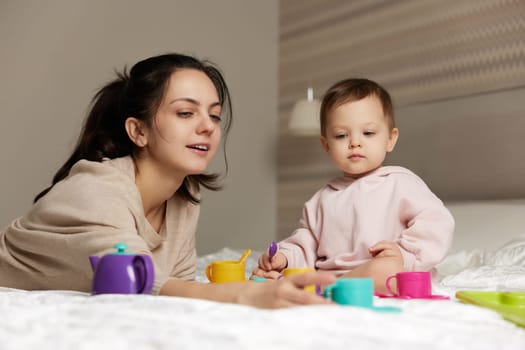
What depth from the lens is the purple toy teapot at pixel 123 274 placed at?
1310mm

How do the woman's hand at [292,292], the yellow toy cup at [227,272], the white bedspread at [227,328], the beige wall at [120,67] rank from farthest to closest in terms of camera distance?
the beige wall at [120,67]
the yellow toy cup at [227,272]
the woman's hand at [292,292]
the white bedspread at [227,328]

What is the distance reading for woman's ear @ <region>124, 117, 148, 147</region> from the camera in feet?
6.55

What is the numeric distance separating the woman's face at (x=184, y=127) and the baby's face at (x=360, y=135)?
0.41 metres

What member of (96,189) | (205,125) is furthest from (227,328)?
(205,125)

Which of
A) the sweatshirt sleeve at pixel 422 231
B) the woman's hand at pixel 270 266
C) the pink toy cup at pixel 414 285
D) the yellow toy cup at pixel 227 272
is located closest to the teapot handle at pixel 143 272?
the yellow toy cup at pixel 227 272

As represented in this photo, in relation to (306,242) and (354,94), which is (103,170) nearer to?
(306,242)

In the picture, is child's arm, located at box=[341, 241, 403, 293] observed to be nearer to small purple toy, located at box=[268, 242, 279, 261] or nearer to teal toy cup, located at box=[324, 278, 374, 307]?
small purple toy, located at box=[268, 242, 279, 261]

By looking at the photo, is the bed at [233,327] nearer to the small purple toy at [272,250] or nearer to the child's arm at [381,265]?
the child's arm at [381,265]

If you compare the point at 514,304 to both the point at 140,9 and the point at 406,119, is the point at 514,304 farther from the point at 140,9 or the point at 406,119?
the point at 140,9

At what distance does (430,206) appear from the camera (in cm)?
195

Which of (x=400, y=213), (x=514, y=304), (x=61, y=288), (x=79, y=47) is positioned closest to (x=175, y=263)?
(x=61, y=288)

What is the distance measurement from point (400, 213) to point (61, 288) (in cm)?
98

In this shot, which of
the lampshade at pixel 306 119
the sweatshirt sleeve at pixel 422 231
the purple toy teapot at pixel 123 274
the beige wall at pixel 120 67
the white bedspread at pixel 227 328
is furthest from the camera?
the lampshade at pixel 306 119

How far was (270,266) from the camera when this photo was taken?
6.54ft
